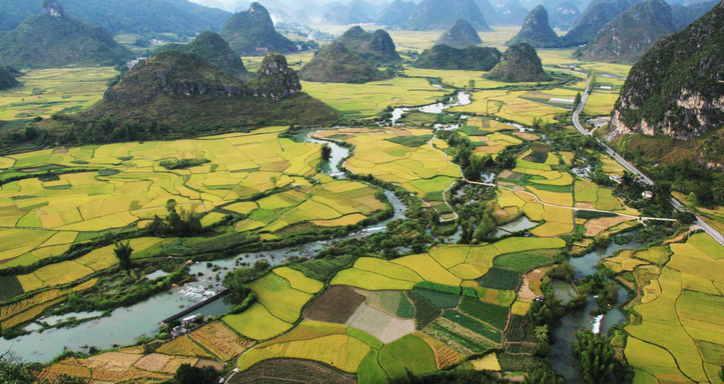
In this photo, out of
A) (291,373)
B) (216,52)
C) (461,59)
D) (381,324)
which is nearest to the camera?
(291,373)

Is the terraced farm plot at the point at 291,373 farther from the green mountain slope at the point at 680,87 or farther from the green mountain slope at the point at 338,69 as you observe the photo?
the green mountain slope at the point at 338,69

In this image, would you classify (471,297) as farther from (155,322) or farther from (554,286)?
(155,322)

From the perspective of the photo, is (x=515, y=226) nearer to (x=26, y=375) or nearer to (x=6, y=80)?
(x=26, y=375)

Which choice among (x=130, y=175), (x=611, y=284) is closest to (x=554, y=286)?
(x=611, y=284)

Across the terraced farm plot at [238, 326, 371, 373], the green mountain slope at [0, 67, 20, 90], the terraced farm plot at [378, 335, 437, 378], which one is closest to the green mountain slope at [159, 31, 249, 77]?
the green mountain slope at [0, 67, 20, 90]

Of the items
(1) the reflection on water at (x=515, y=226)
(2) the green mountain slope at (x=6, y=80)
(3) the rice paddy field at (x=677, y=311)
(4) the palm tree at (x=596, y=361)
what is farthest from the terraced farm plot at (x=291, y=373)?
(2) the green mountain slope at (x=6, y=80)

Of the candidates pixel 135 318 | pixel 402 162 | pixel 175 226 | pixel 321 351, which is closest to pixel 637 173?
pixel 402 162

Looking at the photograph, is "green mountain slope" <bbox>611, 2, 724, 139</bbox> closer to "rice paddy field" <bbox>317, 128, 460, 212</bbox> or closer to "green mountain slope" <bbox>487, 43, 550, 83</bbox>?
"rice paddy field" <bbox>317, 128, 460, 212</bbox>
